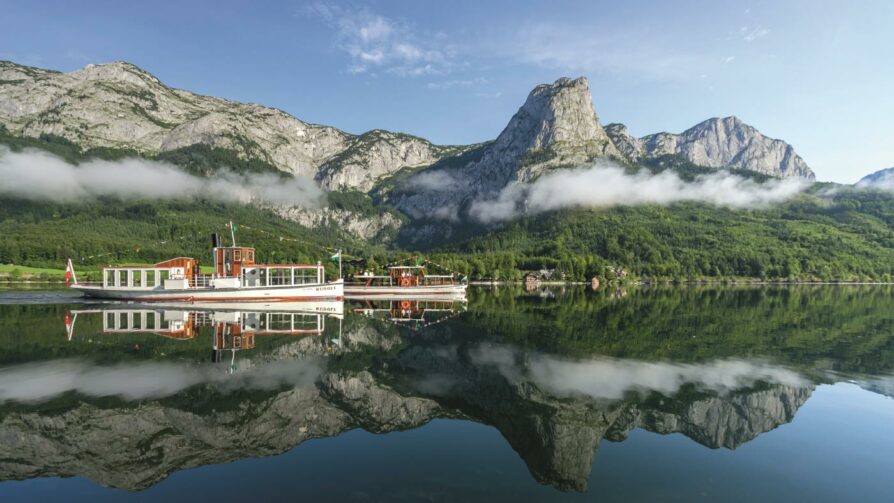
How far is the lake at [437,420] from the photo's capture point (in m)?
11.0

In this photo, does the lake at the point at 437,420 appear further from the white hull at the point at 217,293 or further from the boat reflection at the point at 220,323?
the white hull at the point at 217,293

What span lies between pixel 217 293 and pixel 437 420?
5361 centimetres

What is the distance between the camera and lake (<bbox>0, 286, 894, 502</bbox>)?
36.2ft

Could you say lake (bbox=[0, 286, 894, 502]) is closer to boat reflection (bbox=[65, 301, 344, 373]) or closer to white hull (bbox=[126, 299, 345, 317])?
boat reflection (bbox=[65, 301, 344, 373])

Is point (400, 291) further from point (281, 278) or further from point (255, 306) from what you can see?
point (255, 306)

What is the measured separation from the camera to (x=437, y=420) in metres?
15.9

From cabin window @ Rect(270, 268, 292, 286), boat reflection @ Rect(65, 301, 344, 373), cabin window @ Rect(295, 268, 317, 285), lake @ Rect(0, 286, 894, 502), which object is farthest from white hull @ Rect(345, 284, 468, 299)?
lake @ Rect(0, 286, 894, 502)

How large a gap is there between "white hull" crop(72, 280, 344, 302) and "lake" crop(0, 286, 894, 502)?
2920cm

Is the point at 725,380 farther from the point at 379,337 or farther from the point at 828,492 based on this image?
the point at 379,337

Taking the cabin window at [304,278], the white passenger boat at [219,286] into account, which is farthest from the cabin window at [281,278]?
the white passenger boat at [219,286]

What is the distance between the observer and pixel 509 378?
68.3 ft

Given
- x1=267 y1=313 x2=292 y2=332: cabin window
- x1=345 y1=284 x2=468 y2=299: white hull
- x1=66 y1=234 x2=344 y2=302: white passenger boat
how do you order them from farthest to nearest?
1. x1=345 y1=284 x2=468 y2=299: white hull
2. x1=66 y1=234 x2=344 y2=302: white passenger boat
3. x1=267 y1=313 x2=292 y2=332: cabin window


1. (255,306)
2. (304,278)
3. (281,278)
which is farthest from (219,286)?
(281,278)

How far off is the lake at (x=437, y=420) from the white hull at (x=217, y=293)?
29.2 m
